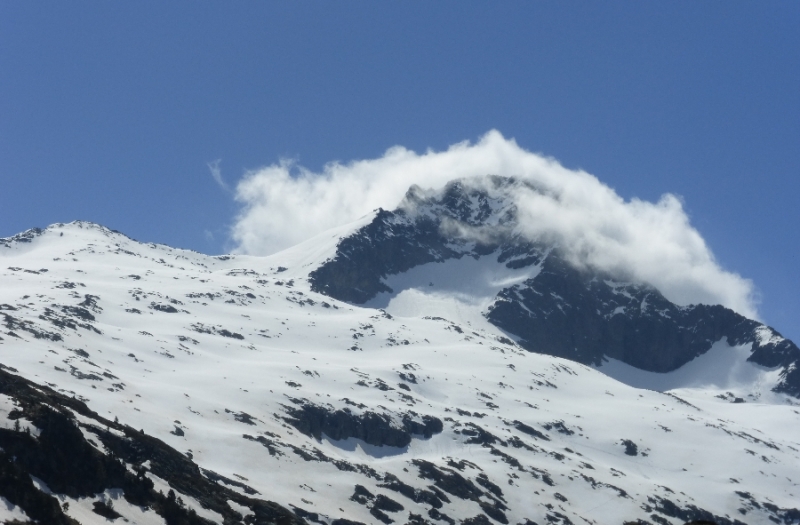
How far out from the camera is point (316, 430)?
193625mm

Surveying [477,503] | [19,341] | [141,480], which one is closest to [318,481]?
[477,503]

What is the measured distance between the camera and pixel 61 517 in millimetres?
66938

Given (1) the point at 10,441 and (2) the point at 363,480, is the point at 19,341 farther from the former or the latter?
(1) the point at 10,441

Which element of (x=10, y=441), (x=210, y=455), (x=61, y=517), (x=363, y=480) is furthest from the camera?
(x=363, y=480)

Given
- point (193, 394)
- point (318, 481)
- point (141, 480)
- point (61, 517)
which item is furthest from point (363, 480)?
point (61, 517)

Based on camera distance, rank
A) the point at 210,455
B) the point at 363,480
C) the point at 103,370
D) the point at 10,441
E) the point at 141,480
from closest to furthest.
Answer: the point at 10,441 < the point at 141,480 < the point at 210,455 < the point at 363,480 < the point at 103,370

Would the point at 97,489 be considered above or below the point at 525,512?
below

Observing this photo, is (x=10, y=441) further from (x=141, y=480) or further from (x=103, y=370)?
(x=103, y=370)

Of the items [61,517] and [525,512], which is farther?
[525,512]

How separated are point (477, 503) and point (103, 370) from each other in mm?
68311

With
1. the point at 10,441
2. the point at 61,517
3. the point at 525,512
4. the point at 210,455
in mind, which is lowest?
the point at 61,517

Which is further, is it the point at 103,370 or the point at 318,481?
the point at 103,370

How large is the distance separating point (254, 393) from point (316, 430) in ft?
48.0

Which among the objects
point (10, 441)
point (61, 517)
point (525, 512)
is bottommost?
point (61, 517)
